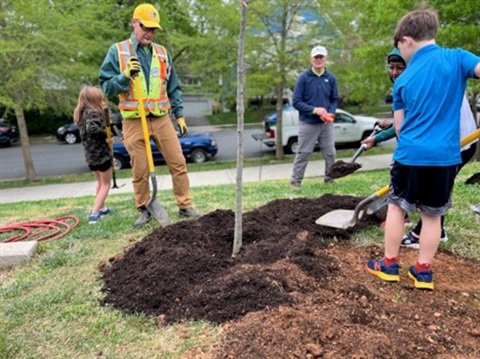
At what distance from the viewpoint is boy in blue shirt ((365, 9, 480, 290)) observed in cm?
241

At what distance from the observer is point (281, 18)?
13.7 meters

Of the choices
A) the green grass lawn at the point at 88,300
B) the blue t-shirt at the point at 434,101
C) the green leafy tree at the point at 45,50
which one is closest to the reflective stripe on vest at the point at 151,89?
the green grass lawn at the point at 88,300

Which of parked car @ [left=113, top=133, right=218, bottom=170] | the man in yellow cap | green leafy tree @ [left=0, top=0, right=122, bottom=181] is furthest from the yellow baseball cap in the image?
parked car @ [left=113, top=133, right=218, bottom=170]

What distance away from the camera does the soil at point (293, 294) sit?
2096 millimetres

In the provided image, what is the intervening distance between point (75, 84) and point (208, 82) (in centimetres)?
856

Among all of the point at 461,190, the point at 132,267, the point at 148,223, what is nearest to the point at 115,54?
the point at 148,223

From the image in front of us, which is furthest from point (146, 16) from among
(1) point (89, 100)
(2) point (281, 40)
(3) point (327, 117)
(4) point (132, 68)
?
(2) point (281, 40)

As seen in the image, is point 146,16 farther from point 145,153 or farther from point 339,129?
point 339,129

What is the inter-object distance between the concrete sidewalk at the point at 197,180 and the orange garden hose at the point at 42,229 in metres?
5.12

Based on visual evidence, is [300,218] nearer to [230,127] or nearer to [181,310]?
[181,310]

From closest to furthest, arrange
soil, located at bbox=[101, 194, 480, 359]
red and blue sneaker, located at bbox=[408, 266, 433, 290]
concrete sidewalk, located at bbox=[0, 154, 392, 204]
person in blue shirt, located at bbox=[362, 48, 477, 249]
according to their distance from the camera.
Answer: soil, located at bbox=[101, 194, 480, 359]
red and blue sneaker, located at bbox=[408, 266, 433, 290]
person in blue shirt, located at bbox=[362, 48, 477, 249]
concrete sidewalk, located at bbox=[0, 154, 392, 204]

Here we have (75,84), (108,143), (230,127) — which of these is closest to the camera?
(108,143)

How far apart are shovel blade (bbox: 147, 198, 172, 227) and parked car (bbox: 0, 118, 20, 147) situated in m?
24.7

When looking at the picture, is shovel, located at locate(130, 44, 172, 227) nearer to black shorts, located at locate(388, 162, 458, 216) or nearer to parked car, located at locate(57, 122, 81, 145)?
black shorts, located at locate(388, 162, 458, 216)
